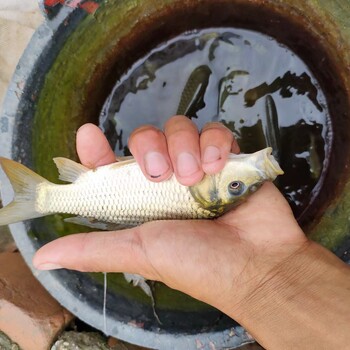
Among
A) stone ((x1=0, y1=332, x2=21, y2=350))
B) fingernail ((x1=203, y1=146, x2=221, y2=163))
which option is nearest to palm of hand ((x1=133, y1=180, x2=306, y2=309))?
fingernail ((x1=203, y1=146, x2=221, y2=163))

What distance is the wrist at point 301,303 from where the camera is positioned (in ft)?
4.42

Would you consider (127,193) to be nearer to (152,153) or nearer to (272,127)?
(152,153)

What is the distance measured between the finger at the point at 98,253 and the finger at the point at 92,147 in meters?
0.30

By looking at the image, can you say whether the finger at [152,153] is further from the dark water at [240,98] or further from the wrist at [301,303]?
the dark water at [240,98]

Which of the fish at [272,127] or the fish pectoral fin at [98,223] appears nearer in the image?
the fish pectoral fin at [98,223]

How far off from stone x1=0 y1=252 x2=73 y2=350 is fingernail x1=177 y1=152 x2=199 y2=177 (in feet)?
3.80

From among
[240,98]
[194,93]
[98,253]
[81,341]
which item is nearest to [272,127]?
[240,98]

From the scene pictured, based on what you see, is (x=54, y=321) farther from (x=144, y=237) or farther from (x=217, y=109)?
(x=217, y=109)

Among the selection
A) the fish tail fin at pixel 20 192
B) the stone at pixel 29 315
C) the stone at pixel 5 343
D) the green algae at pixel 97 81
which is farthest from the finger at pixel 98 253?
the stone at pixel 5 343

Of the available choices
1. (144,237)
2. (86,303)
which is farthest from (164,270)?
(86,303)

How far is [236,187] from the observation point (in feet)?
4.76

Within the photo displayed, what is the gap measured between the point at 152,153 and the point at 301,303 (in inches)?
24.2

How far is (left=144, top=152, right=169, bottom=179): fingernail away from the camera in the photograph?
1458mm

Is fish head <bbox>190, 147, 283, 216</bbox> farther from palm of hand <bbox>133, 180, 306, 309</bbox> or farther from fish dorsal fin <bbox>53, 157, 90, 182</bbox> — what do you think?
fish dorsal fin <bbox>53, 157, 90, 182</bbox>
